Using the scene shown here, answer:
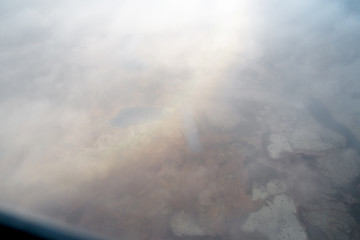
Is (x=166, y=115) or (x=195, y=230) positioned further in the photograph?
(x=166, y=115)

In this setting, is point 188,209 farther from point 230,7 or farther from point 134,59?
point 230,7

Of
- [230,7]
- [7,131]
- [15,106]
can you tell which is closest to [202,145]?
[7,131]

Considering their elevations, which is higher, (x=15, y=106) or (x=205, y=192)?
(x=15, y=106)

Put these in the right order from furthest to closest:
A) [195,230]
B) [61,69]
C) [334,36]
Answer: [334,36]
[61,69]
[195,230]

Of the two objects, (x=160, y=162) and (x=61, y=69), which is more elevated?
(x=61, y=69)

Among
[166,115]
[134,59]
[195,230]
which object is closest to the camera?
[195,230]

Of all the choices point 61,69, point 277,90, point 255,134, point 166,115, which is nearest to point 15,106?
point 61,69

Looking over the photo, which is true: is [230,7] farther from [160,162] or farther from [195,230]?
[195,230]

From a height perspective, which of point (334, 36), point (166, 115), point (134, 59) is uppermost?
point (134, 59)

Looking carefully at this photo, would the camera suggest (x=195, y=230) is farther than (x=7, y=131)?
No
